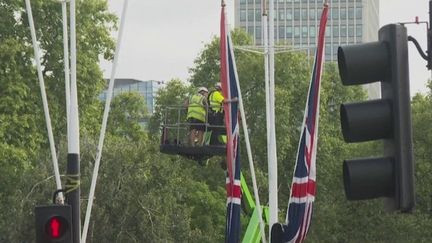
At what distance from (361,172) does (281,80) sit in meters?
50.1

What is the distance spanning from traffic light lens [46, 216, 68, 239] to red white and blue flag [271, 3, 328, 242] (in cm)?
927

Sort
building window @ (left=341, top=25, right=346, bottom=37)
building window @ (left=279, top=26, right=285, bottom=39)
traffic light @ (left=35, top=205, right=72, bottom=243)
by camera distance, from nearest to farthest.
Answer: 1. traffic light @ (left=35, top=205, right=72, bottom=243)
2. building window @ (left=279, top=26, right=285, bottom=39)
3. building window @ (left=341, top=25, right=346, bottom=37)

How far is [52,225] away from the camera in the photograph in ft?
36.4

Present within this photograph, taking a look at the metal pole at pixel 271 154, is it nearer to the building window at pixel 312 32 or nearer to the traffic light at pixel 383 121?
the traffic light at pixel 383 121

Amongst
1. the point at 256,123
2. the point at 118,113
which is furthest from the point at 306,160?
the point at 118,113

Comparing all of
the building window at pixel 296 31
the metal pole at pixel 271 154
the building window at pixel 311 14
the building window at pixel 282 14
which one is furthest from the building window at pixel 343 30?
the metal pole at pixel 271 154

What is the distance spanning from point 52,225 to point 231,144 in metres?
10.2

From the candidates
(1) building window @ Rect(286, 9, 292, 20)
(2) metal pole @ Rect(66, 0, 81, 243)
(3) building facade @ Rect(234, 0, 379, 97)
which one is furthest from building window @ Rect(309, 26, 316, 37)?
(2) metal pole @ Rect(66, 0, 81, 243)

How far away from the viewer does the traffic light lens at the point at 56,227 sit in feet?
36.3

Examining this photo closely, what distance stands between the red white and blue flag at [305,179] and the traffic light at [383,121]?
1380 centimetres

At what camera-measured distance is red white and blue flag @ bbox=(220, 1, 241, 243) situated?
69.5ft

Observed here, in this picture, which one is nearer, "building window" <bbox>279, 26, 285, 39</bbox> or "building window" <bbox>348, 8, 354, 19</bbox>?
"building window" <bbox>279, 26, 285, 39</bbox>

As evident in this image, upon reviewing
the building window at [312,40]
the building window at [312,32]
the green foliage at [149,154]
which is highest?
the building window at [312,32]

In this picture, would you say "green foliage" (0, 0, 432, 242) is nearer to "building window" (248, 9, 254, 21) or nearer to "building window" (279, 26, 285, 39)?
"building window" (248, 9, 254, 21)
